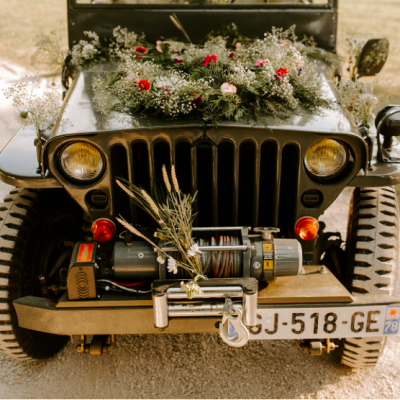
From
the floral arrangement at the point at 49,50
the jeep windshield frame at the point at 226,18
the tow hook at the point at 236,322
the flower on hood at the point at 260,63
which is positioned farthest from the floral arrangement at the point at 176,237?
the floral arrangement at the point at 49,50

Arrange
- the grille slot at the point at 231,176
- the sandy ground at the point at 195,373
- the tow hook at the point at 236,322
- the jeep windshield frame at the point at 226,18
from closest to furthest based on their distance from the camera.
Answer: the tow hook at the point at 236,322, the grille slot at the point at 231,176, the sandy ground at the point at 195,373, the jeep windshield frame at the point at 226,18

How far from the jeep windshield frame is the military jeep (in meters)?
0.74

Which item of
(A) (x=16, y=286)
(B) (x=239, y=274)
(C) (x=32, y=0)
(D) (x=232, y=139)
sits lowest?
(A) (x=16, y=286)

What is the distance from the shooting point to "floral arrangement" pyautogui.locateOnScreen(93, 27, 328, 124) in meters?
2.26

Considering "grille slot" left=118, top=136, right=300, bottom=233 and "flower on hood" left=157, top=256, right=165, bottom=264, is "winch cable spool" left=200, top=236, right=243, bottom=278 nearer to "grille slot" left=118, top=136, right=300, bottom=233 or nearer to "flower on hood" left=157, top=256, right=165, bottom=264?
"flower on hood" left=157, top=256, right=165, bottom=264

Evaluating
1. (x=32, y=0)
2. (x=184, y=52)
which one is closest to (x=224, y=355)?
(x=184, y=52)

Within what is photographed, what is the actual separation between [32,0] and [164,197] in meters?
18.9

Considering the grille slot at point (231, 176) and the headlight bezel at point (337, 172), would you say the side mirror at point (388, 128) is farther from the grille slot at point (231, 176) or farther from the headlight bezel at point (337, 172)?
the grille slot at point (231, 176)

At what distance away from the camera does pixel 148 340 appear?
9.37ft

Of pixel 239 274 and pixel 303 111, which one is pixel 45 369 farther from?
pixel 303 111

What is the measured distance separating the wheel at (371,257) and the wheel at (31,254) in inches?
60.5

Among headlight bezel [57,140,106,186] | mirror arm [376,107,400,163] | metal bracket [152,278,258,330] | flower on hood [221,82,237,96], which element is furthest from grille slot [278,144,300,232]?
headlight bezel [57,140,106,186]

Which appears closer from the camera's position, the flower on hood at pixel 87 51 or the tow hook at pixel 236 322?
the tow hook at pixel 236 322

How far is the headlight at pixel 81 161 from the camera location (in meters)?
2.21
